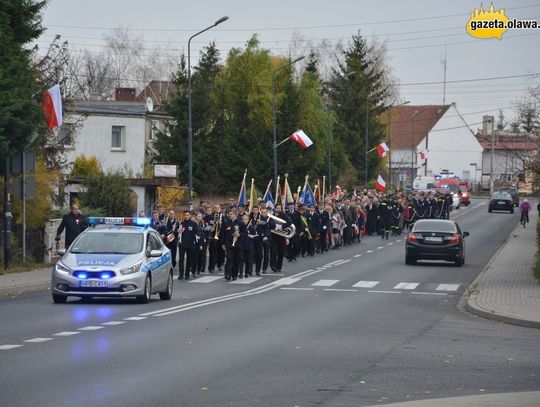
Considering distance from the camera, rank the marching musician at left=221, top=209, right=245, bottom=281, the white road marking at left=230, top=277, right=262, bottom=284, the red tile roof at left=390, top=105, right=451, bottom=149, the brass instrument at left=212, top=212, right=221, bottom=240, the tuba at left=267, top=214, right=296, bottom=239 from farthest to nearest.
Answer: the red tile roof at left=390, top=105, right=451, bottom=149
the tuba at left=267, top=214, right=296, bottom=239
the brass instrument at left=212, top=212, right=221, bottom=240
the marching musician at left=221, top=209, right=245, bottom=281
the white road marking at left=230, top=277, right=262, bottom=284

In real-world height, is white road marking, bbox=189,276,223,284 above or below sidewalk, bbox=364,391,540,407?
below

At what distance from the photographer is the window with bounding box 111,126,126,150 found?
78.1 meters

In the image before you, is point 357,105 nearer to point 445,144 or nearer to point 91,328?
point 445,144

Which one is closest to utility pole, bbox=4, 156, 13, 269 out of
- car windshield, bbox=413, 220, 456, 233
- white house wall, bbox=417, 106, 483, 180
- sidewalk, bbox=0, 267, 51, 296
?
sidewalk, bbox=0, 267, 51, 296

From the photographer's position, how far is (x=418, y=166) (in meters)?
141

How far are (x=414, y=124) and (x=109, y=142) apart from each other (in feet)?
236

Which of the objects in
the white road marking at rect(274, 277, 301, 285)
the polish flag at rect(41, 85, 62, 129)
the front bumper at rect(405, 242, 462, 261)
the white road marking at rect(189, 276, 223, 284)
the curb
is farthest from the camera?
the front bumper at rect(405, 242, 462, 261)

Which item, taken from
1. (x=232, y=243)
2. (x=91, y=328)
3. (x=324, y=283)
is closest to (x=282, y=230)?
(x=232, y=243)

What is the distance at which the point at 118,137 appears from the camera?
78500 mm

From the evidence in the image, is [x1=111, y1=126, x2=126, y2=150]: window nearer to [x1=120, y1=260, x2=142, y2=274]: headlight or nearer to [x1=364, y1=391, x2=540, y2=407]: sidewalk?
[x1=120, y1=260, x2=142, y2=274]: headlight

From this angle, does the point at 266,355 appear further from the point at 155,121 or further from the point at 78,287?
the point at 155,121

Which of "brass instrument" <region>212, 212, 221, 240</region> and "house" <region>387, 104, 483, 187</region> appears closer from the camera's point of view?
Result: "brass instrument" <region>212, 212, 221, 240</region>

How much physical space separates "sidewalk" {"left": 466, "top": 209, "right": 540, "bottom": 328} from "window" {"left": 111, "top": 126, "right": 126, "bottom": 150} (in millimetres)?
34703

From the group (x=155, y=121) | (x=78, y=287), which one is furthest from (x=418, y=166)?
(x=78, y=287)
